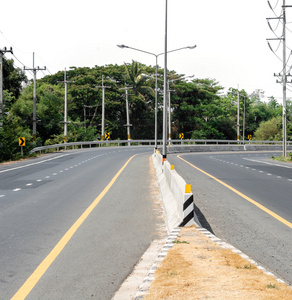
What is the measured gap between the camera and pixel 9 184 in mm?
17469

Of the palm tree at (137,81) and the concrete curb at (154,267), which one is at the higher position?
the palm tree at (137,81)

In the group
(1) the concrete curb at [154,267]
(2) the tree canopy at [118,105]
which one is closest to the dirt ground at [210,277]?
(1) the concrete curb at [154,267]

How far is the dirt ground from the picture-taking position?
15.0ft

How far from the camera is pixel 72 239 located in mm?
8094

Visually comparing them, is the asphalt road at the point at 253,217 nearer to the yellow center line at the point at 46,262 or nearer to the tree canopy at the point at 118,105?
the yellow center line at the point at 46,262

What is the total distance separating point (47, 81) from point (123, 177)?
218ft

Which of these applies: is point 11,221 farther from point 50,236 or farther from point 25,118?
point 25,118

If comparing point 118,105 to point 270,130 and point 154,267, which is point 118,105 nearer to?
point 270,130

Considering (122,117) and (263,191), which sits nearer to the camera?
(263,191)

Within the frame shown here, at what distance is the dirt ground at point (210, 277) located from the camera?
4.58 meters

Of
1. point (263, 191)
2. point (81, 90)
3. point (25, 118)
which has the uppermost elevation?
point (81, 90)

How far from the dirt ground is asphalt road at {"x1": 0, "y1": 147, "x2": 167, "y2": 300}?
643mm

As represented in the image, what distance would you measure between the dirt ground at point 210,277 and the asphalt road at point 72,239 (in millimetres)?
643

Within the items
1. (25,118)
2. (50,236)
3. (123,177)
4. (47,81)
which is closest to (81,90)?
(47,81)
